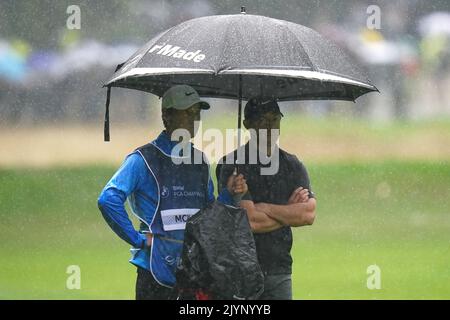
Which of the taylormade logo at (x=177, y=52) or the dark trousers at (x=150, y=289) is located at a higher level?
the taylormade logo at (x=177, y=52)

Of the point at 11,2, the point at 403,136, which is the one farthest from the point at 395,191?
the point at 11,2

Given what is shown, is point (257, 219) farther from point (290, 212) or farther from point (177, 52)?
point (177, 52)

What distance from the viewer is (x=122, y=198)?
4258 mm

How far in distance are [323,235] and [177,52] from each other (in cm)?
742

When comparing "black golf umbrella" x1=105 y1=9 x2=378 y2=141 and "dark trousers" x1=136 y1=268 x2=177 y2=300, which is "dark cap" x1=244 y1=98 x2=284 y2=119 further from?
"dark trousers" x1=136 y1=268 x2=177 y2=300

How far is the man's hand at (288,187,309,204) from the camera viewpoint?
15.2 ft

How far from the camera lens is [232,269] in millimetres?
4160

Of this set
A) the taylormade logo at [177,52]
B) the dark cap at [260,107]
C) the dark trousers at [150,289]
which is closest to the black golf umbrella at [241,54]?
the taylormade logo at [177,52]

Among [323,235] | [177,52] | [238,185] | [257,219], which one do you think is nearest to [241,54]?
[177,52]

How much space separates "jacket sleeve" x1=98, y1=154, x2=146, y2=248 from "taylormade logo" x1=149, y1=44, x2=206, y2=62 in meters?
0.50

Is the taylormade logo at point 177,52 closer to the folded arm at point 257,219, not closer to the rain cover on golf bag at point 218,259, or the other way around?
the rain cover on golf bag at point 218,259

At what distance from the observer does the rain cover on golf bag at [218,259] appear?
4.13 meters

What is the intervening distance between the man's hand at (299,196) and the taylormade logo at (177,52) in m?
0.89

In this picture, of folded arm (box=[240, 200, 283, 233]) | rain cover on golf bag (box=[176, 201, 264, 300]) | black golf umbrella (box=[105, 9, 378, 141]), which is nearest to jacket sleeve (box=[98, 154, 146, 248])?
rain cover on golf bag (box=[176, 201, 264, 300])
